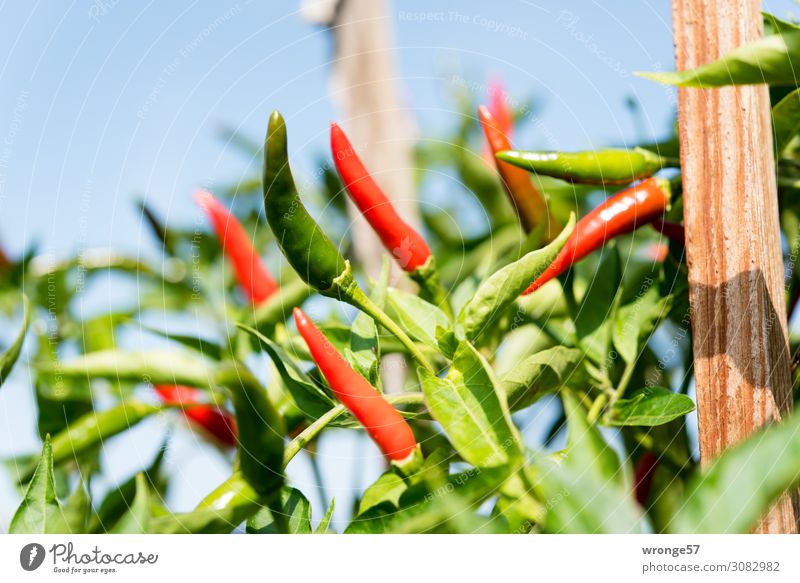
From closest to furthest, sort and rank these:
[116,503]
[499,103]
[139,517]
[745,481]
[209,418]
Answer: [745,481] → [139,517] → [116,503] → [209,418] → [499,103]

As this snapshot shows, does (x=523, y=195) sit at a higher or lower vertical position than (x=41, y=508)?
higher

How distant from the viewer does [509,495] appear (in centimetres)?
44

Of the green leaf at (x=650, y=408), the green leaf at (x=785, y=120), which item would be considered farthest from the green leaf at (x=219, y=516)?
the green leaf at (x=785, y=120)

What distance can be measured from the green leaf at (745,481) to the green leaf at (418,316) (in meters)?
0.18

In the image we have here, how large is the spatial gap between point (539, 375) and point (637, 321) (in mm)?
100

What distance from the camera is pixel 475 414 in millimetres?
440

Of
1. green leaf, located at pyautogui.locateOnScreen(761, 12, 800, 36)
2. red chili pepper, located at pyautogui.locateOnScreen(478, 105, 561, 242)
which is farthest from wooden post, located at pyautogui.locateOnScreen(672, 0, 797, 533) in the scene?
red chili pepper, located at pyautogui.locateOnScreen(478, 105, 561, 242)

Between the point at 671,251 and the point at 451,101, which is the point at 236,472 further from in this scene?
the point at 451,101

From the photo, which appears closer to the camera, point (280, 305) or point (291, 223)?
point (291, 223)

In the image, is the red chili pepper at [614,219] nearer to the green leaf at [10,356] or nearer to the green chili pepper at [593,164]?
the green chili pepper at [593,164]

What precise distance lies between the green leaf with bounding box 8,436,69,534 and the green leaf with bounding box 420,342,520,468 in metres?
0.23

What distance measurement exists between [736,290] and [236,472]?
0.32 metres

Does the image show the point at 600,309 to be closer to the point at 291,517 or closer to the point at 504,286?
the point at 504,286

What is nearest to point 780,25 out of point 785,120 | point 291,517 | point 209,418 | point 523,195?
point 785,120
